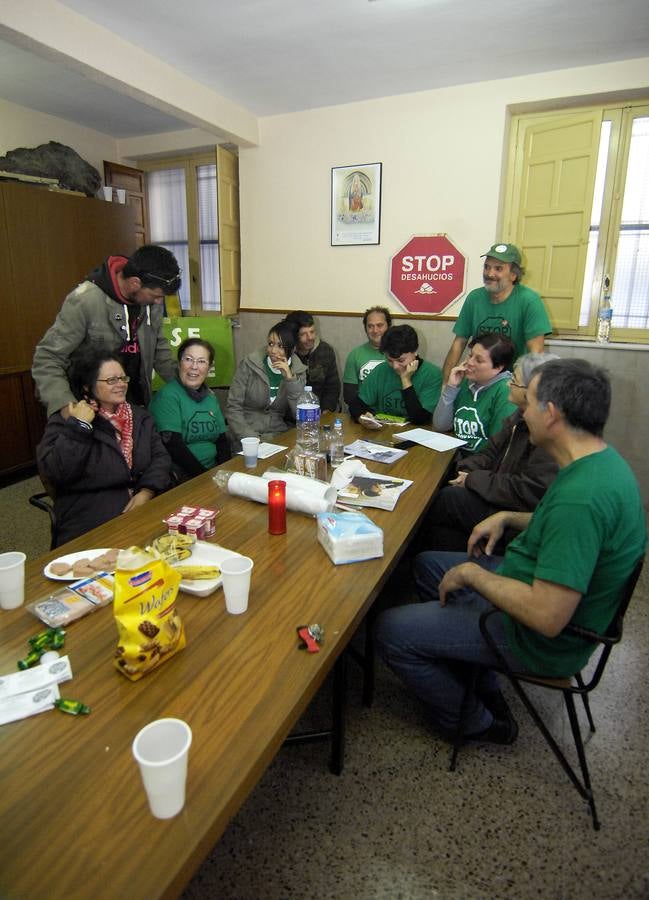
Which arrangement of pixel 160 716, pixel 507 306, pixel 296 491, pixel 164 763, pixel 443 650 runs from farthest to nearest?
1. pixel 507 306
2. pixel 296 491
3. pixel 443 650
4. pixel 160 716
5. pixel 164 763

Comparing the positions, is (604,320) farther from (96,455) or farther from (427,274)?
(96,455)

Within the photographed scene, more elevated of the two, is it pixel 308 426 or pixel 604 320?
pixel 604 320

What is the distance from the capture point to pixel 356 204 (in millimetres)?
4109

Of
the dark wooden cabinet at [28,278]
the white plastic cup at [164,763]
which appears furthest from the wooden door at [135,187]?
the white plastic cup at [164,763]

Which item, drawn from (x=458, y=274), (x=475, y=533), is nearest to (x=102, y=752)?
(x=475, y=533)

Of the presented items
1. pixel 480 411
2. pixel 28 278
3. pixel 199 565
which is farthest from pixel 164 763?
pixel 28 278

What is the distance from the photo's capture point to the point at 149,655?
989 millimetres

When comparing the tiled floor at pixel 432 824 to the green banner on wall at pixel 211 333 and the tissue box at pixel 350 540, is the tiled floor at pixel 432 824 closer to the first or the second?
the tissue box at pixel 350 540

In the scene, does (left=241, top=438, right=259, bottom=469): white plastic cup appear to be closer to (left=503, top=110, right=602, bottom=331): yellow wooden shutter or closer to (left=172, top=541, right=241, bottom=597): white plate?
(left=172, top=541, right=241, bottom=597): white plate

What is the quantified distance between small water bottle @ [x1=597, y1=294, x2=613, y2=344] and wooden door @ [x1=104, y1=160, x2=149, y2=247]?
396cm

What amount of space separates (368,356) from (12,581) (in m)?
2.80

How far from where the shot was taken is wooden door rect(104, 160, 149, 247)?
5031 millimetres

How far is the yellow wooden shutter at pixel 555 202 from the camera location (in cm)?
349

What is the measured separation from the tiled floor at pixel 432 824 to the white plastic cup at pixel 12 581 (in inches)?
30.6
